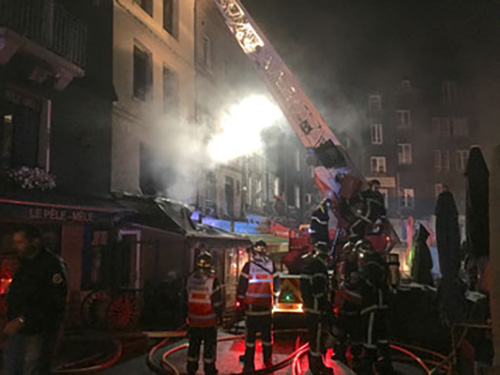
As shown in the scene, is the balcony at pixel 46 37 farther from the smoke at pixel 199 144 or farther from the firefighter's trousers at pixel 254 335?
the firefighter's trousers at pixel 254 335

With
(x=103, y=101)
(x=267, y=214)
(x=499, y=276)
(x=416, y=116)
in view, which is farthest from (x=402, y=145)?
(x=499, y=276)

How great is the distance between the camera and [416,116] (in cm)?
4469

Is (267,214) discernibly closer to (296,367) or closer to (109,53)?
(109,53)

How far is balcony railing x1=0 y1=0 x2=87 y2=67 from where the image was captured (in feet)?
29.8

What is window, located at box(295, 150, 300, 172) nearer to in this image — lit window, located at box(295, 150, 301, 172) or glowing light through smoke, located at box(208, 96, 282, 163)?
lit window, located at box(295, 150, 301, 172)

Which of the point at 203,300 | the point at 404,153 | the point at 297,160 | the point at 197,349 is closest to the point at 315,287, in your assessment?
the point at 203,300

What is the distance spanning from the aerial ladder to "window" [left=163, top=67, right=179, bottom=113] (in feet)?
16.6

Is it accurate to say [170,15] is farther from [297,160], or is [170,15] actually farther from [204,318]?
[297,160]

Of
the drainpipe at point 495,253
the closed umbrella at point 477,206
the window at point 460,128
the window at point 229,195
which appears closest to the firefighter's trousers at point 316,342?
the closed umbrella at point 477,206

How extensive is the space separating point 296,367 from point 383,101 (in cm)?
4266

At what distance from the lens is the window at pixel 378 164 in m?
44.2

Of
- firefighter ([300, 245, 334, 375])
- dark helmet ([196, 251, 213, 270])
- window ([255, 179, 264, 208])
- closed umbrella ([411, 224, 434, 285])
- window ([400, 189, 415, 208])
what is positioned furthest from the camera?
window ([400, 189, 415, 208])

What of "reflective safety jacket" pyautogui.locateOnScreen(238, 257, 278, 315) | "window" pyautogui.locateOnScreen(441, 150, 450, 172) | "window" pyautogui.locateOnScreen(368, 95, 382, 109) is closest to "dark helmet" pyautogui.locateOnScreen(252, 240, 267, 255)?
"reflective safety jacket" pyautogui.locateOnScreen(238, 257, 278, 315)

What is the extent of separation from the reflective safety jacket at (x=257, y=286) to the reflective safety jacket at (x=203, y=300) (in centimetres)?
73
